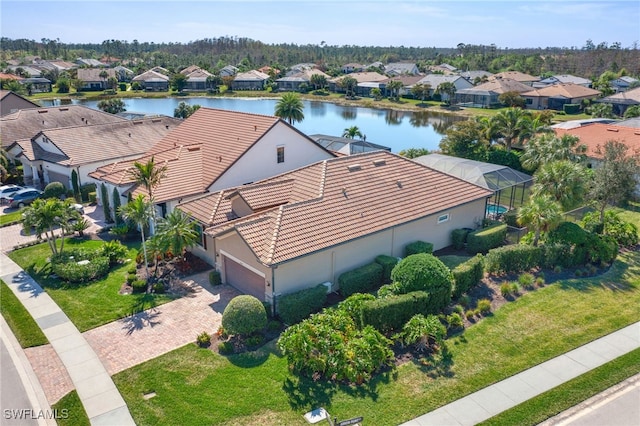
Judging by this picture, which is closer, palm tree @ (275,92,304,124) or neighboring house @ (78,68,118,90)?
palm tree @ (275,92,304,124)

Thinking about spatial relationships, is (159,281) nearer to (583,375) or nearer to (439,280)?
(439,280)

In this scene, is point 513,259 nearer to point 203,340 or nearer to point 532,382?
point 532,382

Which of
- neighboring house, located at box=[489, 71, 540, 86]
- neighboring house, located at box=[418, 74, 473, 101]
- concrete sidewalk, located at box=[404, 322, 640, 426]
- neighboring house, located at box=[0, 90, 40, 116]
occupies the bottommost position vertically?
concrete sidewalk, located at box=[404, 322, 640, 426]

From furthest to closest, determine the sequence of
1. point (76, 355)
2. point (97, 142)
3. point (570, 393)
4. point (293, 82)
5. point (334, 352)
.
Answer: point (293, 82) → point (97, 142) → point (76, 355) → point (334, 352) → point (570, 393)

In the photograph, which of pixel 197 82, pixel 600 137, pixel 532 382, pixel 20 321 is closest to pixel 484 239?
pixel 532 382

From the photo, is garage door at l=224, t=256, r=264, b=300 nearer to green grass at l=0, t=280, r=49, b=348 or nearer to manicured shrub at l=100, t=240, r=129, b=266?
manicured shrub at l=100, t=240, r=129, b=266

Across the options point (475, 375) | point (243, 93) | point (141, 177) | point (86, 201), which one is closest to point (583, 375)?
point (475, 375)

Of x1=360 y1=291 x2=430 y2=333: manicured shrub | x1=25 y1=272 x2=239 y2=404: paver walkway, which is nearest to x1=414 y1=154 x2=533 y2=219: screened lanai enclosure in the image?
x1=360 y1=291 x2=430 y2=333: manicured shrub
